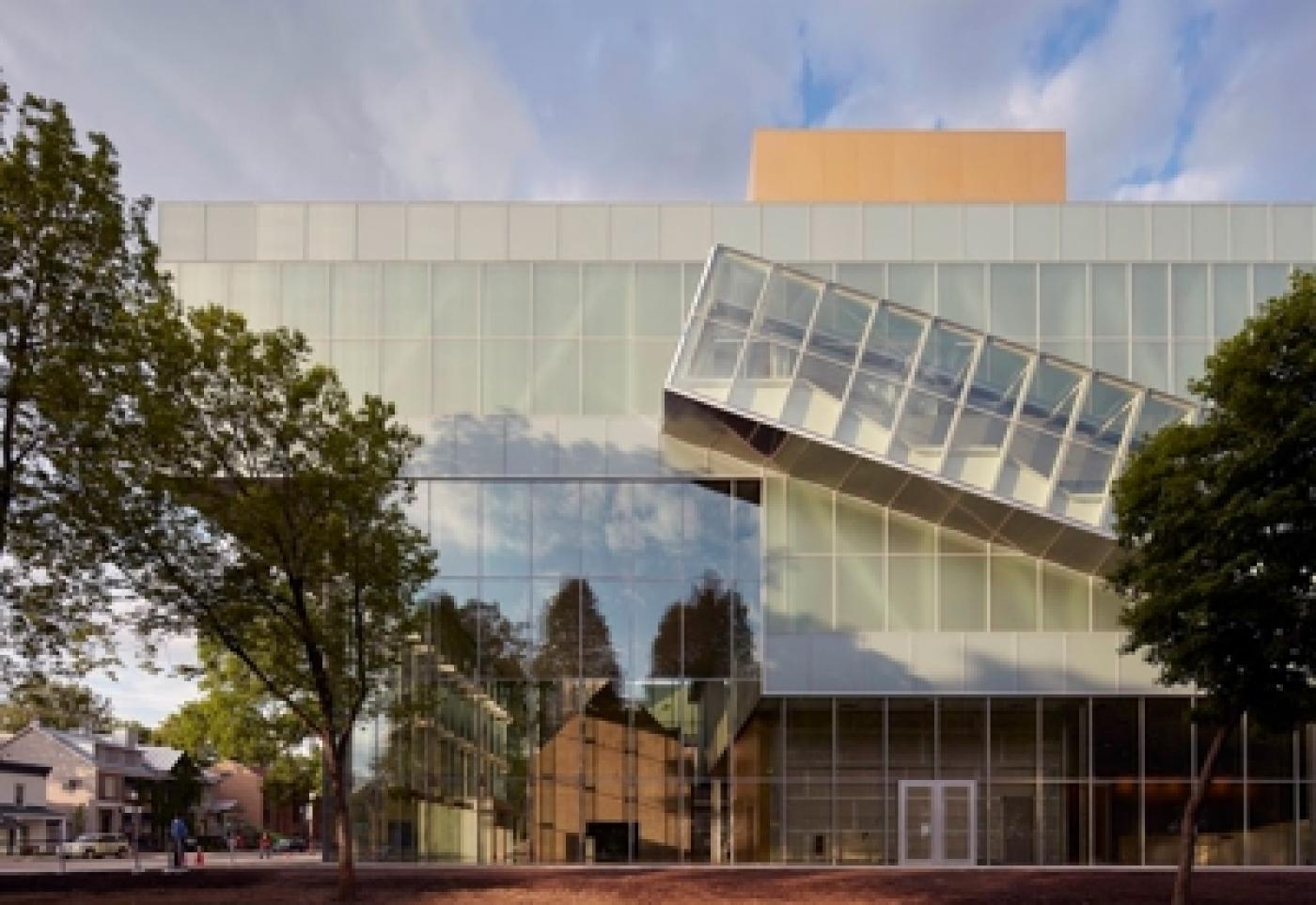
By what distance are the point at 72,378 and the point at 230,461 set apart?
3822 millimetres

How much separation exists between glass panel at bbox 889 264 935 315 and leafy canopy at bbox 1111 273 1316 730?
467 inches

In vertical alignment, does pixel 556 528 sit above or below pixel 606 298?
below

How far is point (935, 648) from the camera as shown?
107 ft

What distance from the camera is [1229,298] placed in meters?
34.0

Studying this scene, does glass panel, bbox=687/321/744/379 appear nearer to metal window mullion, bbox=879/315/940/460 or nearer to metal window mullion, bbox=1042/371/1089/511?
metal window mullion, bbox=879/315/940/460

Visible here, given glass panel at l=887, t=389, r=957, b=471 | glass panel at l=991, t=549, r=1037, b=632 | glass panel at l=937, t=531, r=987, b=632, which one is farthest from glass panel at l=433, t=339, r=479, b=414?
glass panel at l=991, t=549, r=1037, b=632

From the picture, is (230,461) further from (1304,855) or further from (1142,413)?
(1304,855)

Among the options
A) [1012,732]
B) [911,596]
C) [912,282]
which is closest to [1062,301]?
[912,282]

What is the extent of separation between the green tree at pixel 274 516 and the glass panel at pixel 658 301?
398 inches

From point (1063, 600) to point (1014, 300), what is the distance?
774 centimetres

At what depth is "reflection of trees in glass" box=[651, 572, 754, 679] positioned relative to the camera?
Result: 108 feet

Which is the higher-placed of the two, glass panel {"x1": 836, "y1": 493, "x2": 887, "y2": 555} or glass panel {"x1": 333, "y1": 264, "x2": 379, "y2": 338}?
glass panel {"x1": 333, "y1": 264, "x2": 379, "y2": 338}

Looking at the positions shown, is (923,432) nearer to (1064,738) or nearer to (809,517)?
(809,517)

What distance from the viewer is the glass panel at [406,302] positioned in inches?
1350
